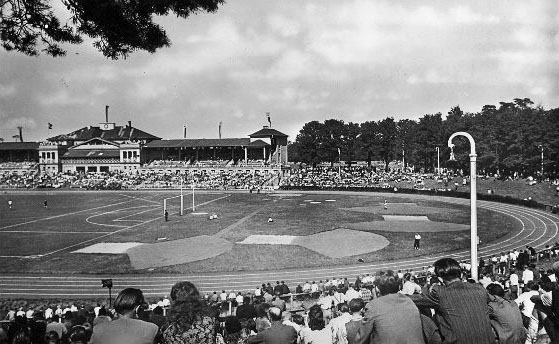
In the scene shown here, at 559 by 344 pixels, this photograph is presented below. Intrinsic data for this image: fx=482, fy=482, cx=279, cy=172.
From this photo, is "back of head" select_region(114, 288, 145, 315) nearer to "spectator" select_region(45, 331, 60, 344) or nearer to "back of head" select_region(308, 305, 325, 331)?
"back of head" select_region(308, 305, 325, 331)

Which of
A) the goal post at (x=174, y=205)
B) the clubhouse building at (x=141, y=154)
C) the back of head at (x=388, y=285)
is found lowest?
the goal post at (x=174, y=205)

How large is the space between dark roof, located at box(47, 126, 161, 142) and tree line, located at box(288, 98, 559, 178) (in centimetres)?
4018

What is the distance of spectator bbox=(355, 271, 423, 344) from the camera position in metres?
4.86

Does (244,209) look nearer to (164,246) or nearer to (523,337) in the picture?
(164,246)

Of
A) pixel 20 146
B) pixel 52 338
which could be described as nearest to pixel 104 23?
pixel 52 338

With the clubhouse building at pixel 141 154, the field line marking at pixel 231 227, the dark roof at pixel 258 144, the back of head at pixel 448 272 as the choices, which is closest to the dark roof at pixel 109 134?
the clubhouse building at pixel 141 154

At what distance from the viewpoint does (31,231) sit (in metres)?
44.1

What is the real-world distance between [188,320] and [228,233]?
36213 millimetres

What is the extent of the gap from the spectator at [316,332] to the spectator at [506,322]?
84.7 inches

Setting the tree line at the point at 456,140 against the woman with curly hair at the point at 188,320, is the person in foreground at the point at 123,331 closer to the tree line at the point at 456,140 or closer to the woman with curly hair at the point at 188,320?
the woman with curly hair at the point at 188,320

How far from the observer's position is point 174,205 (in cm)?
6425

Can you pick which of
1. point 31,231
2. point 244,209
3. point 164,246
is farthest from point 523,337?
point 244,209

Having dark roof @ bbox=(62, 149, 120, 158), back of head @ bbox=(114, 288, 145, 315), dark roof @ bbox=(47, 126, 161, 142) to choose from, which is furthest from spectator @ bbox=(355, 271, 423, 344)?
dark roof @ bbox=(47, 126, 161, 142)

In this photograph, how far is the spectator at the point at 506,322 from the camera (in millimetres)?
6043
